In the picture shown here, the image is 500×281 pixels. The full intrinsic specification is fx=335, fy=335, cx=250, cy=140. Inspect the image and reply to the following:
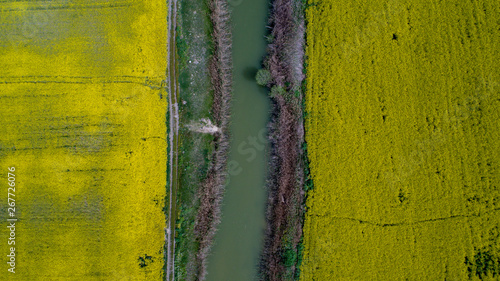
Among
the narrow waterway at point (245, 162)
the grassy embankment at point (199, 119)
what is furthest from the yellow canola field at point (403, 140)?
the grassy embankment at point (199, 119)

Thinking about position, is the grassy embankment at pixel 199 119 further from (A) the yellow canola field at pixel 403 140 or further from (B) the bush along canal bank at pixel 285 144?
(A) the yellow canola field at pixel 403 140

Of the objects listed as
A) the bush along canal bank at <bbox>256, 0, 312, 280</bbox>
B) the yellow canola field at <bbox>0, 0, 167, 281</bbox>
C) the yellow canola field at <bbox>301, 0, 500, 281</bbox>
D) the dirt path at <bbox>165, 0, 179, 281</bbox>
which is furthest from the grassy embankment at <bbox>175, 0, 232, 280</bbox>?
the yellow canola field at <bbox>301, 0, 500, 281</bbox>

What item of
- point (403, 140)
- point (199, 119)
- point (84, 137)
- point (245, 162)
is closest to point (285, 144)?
point (245, 162)

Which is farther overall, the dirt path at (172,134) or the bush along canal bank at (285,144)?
the dirt path at (172,134)

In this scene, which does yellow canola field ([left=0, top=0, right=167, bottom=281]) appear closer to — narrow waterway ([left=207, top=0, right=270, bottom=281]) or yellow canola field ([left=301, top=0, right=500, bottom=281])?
narrow waterway ([left=207, top=0, right=270, bottom=281])

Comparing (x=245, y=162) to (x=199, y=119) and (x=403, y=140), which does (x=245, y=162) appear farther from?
(x=403, y=140)

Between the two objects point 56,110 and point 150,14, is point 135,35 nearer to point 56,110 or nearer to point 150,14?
point 150,14

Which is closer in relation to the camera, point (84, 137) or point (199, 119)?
point (84, 137)
